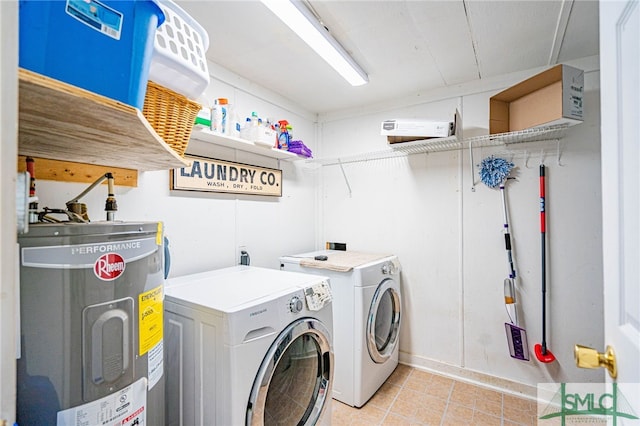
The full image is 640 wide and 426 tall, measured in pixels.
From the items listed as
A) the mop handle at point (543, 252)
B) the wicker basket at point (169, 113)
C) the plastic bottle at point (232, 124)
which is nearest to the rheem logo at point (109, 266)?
the wicker basket at point (169, 113)

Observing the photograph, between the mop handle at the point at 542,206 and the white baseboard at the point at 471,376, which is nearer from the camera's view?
the mop handle at the point at 542,206

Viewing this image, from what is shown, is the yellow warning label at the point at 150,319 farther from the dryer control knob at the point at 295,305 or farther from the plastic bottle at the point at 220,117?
the plastic bottle at the point at 220,117

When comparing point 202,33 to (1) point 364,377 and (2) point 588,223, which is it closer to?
(1) point 364,377

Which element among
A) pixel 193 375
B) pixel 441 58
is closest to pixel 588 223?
pixel 441 58

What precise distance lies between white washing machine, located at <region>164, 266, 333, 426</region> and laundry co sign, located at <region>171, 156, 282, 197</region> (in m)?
0.66

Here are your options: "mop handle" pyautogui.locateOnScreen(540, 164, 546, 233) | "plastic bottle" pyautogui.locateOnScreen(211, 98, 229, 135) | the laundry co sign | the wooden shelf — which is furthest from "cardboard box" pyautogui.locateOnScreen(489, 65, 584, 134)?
the wooden shelf

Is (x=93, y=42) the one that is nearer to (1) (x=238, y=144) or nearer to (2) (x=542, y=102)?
(1) (x=238, y=144)

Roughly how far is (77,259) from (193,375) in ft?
2.25

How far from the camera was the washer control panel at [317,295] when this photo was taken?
142 centimetres

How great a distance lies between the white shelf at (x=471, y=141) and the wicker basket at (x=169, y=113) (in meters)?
1.63

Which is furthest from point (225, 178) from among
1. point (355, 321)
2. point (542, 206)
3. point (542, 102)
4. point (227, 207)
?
point (542, 206)

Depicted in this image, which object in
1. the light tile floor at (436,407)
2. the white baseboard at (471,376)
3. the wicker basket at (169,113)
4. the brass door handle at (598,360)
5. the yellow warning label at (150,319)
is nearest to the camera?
the brass door handle at (598,360)

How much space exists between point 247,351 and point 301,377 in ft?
1.94

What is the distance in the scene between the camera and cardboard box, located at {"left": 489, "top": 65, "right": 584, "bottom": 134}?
5.49 feet
